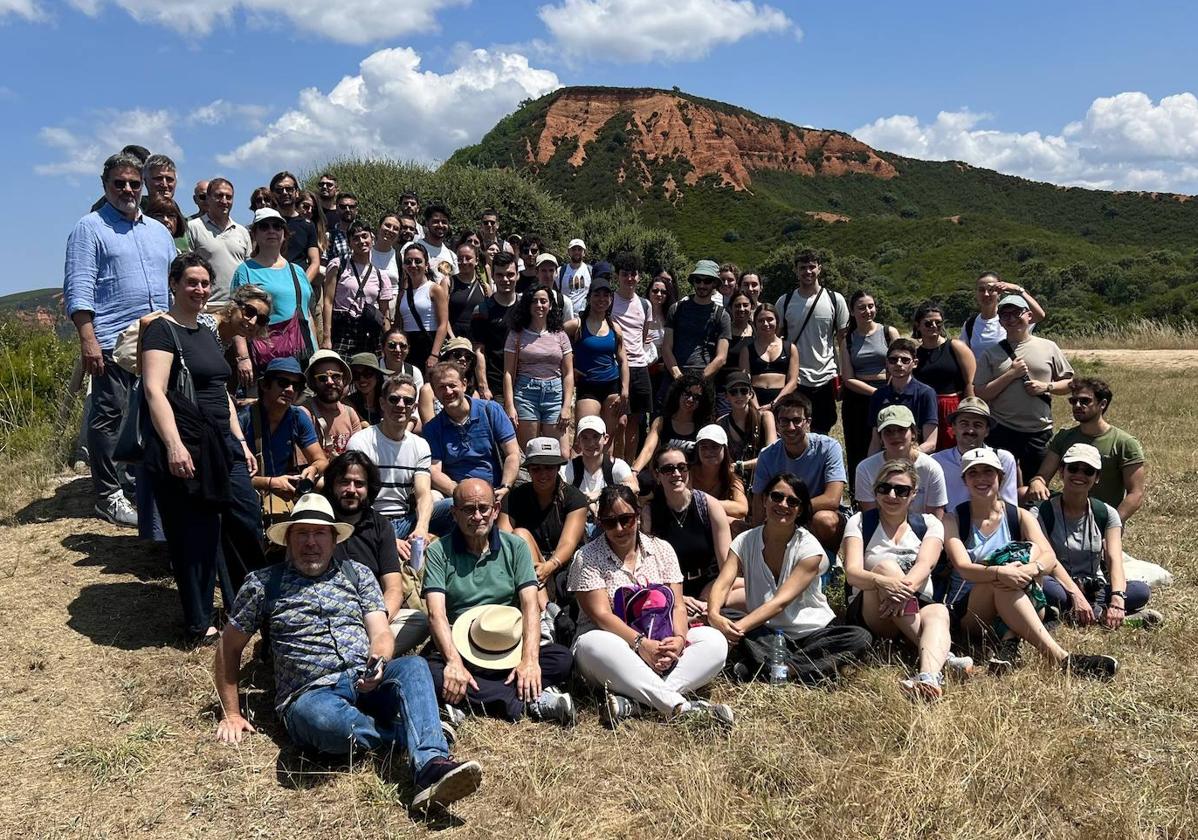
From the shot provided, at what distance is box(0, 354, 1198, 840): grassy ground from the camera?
341 centimetres

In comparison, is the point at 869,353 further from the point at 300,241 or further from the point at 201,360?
the point at 300,241

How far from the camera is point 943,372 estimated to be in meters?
6.68

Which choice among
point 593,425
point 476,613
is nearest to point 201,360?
point 476,613

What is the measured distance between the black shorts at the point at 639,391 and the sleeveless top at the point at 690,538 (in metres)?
2.39

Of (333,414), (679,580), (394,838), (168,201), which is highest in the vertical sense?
(168,201)

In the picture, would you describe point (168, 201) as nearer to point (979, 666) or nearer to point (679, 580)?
point (679, 580)

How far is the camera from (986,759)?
363cm

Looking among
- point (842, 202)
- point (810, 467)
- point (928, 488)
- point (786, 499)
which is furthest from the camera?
point (842, 202)

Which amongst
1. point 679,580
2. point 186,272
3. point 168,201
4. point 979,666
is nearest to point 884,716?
point 979,666

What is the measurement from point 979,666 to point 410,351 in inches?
196

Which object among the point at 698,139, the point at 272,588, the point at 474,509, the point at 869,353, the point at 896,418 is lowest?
the point at 272,588

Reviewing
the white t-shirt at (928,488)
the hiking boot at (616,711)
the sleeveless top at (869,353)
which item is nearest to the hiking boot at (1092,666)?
the white t-shirt at (928,488)

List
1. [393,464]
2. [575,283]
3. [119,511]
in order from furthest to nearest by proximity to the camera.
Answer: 1. [575,283]
2. [119,511]
3. [393,464]

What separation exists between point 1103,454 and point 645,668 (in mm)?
3649
